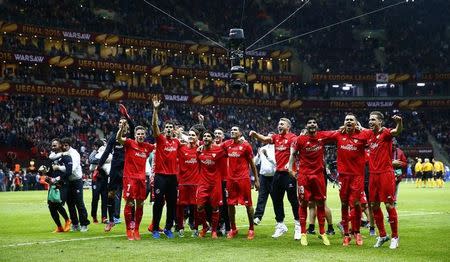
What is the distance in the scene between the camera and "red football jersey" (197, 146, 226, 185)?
1487cm

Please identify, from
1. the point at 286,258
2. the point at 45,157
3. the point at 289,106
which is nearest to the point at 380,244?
the point at 286,258

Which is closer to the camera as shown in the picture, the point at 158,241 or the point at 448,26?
the point at 158,241

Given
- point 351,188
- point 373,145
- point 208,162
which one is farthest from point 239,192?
point 373,145

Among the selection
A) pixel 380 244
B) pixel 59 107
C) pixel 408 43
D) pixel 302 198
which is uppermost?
pixel 408 43

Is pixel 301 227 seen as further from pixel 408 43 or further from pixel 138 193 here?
pixel 408 43

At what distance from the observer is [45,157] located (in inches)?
2007

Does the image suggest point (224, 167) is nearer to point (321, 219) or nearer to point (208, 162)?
point (208, 162)

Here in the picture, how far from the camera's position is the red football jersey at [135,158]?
47.8 feet

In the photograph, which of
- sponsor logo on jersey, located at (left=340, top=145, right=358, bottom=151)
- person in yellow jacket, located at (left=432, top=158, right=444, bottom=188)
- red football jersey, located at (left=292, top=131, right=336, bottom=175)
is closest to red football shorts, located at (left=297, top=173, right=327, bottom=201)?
red football jersey, located at (left=292, top=131, right=336, bottom=175)

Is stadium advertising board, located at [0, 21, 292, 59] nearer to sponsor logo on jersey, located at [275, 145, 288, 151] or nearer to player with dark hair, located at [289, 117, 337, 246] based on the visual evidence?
sponsor logo on jersey, located at [275, 145, 288, 151]

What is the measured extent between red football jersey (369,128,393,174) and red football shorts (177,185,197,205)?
169 inches

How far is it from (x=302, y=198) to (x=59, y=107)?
50232 millimetres

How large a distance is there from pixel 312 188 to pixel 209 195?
242 cm

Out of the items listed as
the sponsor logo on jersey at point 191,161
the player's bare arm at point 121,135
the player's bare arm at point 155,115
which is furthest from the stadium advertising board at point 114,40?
the player's bare arm at point 155,115
